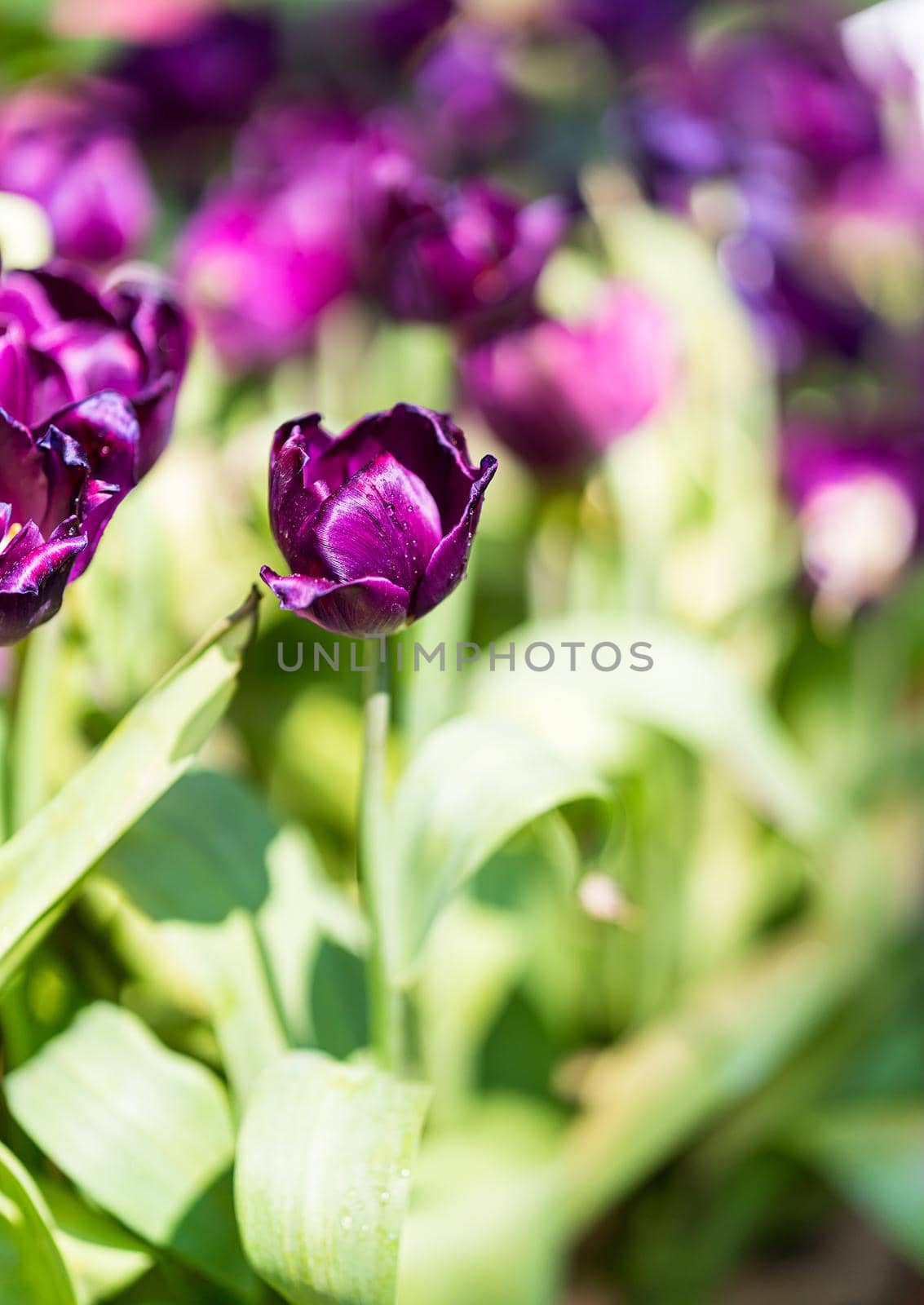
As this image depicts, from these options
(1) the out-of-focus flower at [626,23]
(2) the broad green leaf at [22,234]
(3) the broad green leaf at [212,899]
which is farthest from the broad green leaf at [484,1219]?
(1) the out-of-focus flower at [626,23]

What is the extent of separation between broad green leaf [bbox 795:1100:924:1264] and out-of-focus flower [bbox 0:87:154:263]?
0.50 metres

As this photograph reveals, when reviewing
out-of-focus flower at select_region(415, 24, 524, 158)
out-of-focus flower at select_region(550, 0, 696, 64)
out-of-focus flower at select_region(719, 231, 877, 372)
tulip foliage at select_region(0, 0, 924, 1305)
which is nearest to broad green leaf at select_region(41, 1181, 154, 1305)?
tulip foliage at select_region(0, 0, 924, 1305)

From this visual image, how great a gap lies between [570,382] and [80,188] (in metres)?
0.20

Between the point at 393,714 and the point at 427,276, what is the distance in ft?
0.56

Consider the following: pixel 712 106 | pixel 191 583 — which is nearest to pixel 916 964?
pixel 191 583

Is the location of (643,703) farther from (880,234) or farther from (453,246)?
(880,234)

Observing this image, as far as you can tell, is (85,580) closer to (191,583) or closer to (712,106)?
(191,583)

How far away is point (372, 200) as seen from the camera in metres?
0.41

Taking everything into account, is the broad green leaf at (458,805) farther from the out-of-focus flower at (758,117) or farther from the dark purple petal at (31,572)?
the out-of-focus flower at (758,117)

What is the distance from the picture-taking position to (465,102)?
0.77 meters

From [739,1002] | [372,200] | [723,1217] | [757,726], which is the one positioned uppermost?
[372,200]

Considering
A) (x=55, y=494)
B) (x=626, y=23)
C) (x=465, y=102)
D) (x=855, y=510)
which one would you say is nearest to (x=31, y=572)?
(x=55, y=494)

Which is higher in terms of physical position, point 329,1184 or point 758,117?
point 758,117

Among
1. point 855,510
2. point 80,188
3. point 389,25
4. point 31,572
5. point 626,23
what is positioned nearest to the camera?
point 31,572
